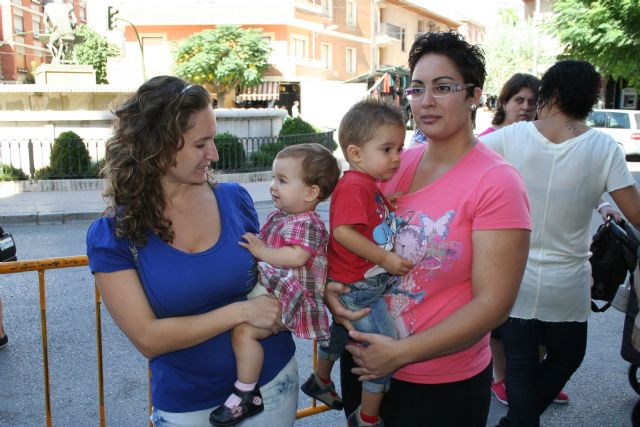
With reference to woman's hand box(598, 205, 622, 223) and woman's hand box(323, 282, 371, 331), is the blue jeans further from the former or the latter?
woman's hand box(598, 205, 622, 223)

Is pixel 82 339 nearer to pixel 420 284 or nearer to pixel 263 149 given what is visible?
pixel 420 284

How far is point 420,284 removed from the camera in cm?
215

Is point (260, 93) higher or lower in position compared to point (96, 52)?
lower

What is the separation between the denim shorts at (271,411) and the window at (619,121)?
2136 cm

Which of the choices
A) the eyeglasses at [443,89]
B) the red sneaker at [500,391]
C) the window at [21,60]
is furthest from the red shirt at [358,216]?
the window at [21,60]

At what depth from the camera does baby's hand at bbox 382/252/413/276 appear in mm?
2146

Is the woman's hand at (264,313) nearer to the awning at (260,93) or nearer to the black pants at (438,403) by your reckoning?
the black pants at (438,403)

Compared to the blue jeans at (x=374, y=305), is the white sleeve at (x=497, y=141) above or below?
above

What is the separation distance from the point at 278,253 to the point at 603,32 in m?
20.9

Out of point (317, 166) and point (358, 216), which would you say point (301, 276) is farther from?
point (317, 166)

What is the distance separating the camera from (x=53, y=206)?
12.0 meters

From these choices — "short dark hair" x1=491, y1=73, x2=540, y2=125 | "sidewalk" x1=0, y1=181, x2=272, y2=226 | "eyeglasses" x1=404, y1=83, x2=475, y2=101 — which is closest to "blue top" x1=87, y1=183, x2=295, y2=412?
"eyeglasses" x1=404, y1=83, x2=475, y2=101

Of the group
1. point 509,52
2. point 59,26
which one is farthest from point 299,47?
point 59,26

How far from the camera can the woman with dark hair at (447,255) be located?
1986mm
